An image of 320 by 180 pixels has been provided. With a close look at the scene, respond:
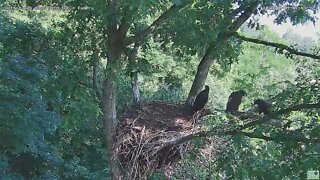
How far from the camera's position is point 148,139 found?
519cm

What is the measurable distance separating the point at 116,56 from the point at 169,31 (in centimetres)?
66

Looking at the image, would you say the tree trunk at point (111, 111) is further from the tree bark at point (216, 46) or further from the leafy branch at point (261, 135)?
the tree bark at point (216, 46)

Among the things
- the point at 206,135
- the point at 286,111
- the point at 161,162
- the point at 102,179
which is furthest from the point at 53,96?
the point at 286,111

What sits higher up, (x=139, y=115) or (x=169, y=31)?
(x=169, y=31)

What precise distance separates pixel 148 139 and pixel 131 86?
2.08 metres

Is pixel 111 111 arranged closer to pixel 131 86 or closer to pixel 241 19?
pixel 131 86

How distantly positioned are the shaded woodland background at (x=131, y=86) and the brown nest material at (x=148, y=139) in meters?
0.12

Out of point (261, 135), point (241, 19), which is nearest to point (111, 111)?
point (261, 135)

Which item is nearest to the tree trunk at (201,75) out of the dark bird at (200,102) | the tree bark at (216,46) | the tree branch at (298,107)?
the tree bark at (216,46)

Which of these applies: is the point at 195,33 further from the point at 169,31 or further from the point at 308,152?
the point at 308,152

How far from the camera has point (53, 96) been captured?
7348 millimetres

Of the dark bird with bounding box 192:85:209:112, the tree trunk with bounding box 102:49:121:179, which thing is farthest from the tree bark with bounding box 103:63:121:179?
the dark bird with bounding box 192:85:209:112

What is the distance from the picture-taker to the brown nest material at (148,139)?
202 inches

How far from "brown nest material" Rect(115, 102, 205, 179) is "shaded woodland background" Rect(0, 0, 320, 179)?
0.12 metres
